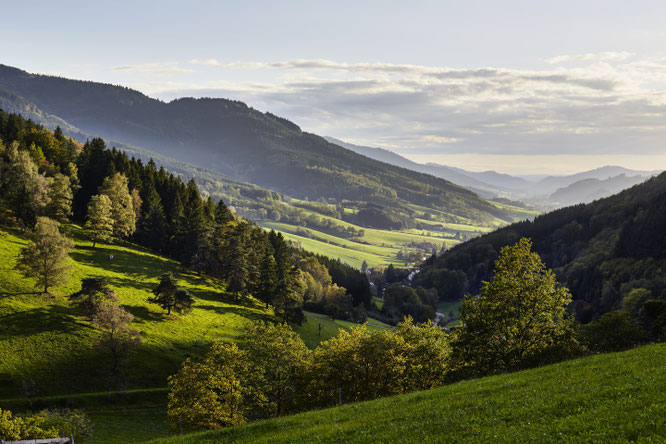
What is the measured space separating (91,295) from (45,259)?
11.5m

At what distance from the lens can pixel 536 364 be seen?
39.8 metres

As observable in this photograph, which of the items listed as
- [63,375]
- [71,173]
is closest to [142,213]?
[71,173]

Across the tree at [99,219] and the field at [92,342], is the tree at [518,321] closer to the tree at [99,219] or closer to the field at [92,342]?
the field at [92,342]

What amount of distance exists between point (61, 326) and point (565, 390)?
80775mm

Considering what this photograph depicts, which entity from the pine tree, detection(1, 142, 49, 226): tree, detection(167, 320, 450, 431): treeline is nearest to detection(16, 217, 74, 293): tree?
detection(1, 142, 49, 226): tree

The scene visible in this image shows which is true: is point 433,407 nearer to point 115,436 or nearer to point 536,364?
point 536,364

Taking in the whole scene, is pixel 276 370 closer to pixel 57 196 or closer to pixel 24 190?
pixel 24 190

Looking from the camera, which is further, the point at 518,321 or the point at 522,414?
the point at 518,321

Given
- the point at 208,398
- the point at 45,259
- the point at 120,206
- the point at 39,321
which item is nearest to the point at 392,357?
the point at 208,398

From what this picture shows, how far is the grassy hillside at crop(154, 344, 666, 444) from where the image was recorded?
53.8 ft

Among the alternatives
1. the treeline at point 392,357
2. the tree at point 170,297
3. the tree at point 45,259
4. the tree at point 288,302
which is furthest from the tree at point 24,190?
the treeline at point 392,357

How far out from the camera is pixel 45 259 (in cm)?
7850

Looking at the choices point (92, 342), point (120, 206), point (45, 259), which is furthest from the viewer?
point (120, 206)

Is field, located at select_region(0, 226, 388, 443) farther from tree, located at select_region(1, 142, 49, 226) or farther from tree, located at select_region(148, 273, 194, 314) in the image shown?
tree, located at select_region(1, 142, 49, 226)
